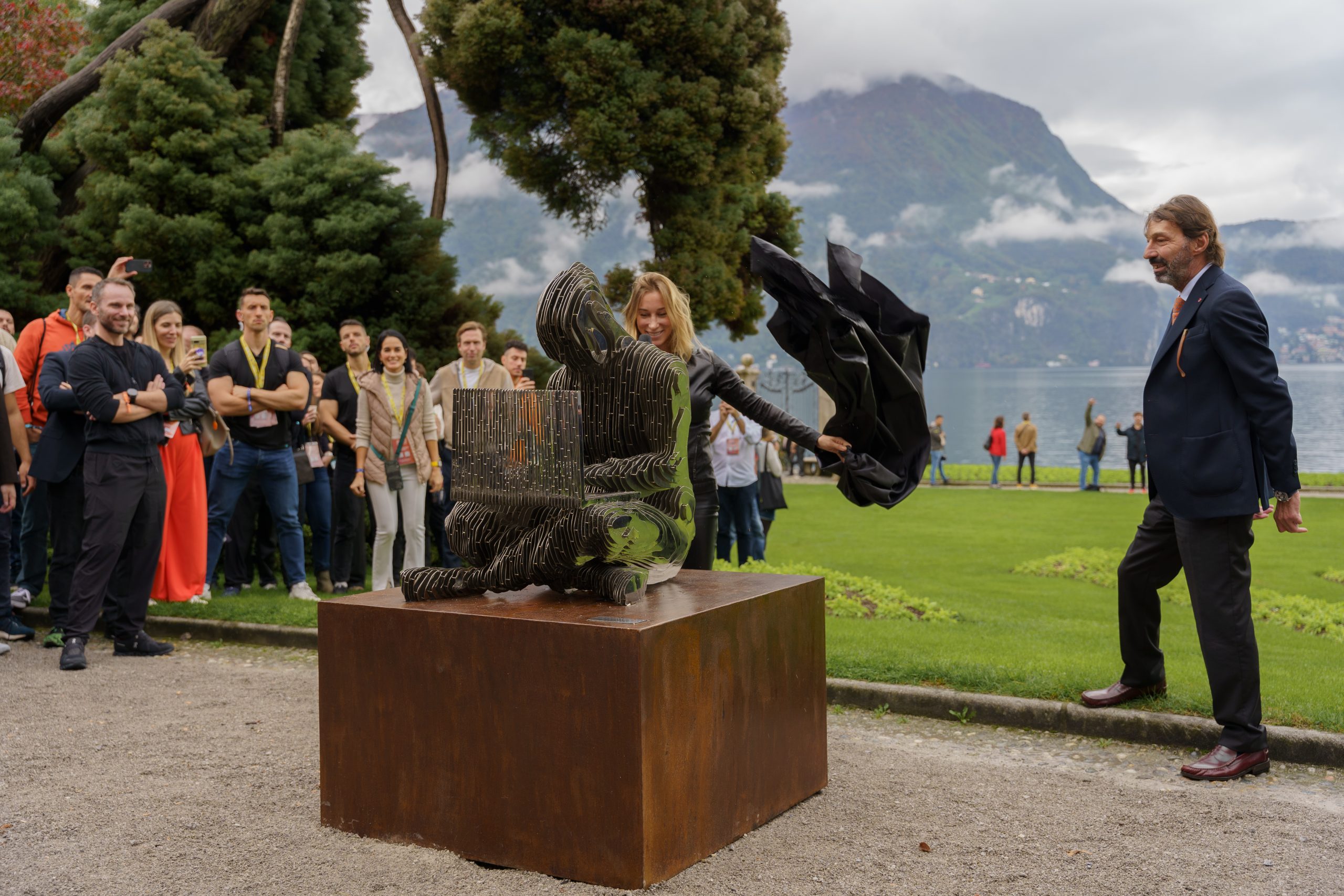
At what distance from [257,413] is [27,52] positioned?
1178 cm

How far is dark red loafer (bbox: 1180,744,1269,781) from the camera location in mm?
4531

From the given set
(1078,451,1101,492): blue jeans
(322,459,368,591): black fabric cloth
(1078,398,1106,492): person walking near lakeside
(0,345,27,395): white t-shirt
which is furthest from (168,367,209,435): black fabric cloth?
(1078,451,1101,492): blue jeans

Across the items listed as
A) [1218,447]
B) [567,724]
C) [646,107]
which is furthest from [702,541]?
[646,107]

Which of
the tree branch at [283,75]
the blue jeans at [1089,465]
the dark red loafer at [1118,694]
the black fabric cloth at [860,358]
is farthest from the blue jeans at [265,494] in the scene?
the blue jeans at [1089,465]

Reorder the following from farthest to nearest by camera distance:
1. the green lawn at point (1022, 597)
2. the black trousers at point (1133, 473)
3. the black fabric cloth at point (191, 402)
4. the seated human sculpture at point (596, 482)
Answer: the black trousers at point (1133, 473), the black fabric cloth at point (191, 402), the green lawn at point (1022, 597), the seated human sculpture at point (596, 482)

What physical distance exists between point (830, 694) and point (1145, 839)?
232 cm

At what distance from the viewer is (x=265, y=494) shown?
8.62 metres

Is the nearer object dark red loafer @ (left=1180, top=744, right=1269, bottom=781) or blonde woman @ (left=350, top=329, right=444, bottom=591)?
dark red loafer @ (left=1180, top=744, right=1269, bottom=781)

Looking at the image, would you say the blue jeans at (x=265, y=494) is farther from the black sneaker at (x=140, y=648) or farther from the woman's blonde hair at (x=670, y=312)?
the woman's blonde hair at (x=670, y=312)

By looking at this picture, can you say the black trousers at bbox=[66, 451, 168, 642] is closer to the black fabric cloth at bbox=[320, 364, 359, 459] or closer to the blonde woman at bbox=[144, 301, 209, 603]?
the blonde woman at bbox=[144, 301, 209, 603]

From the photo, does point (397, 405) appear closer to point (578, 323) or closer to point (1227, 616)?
point (578, 323)

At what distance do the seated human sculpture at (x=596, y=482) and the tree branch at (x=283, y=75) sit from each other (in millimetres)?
12504

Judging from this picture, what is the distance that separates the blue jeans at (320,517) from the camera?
31.1ft

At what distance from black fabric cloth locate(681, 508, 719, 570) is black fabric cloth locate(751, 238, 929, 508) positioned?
1076 mm
